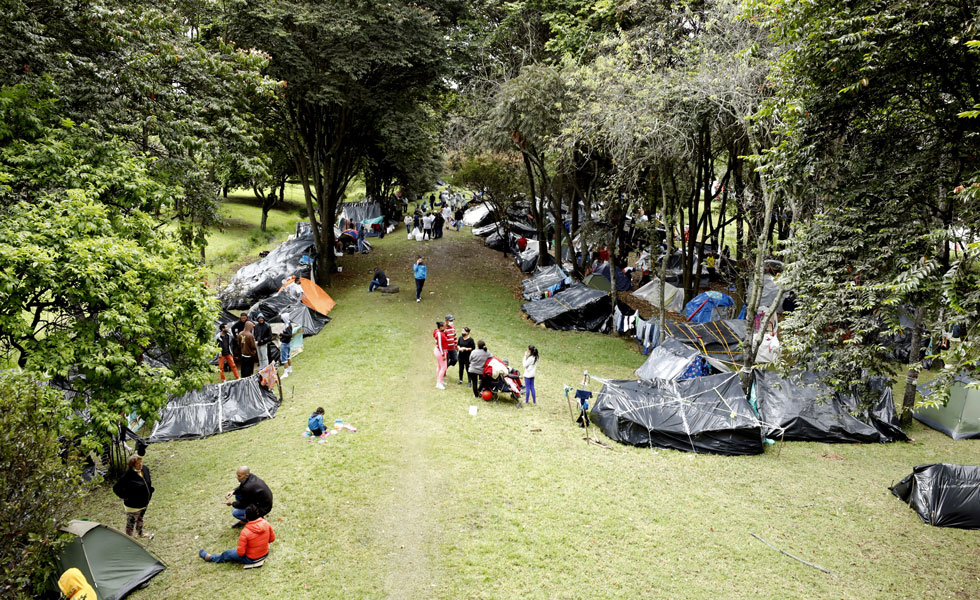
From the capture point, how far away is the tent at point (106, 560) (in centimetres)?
609

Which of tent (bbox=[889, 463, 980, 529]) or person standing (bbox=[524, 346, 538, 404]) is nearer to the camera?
tent (bbox=[889, 463, 980, 529])

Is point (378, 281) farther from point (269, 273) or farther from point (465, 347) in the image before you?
point (465, 347)

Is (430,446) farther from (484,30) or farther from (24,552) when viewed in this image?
(484,30)

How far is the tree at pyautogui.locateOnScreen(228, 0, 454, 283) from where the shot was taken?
16516mm

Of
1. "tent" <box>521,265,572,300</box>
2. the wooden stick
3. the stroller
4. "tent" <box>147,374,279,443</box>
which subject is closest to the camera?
the wooden stick

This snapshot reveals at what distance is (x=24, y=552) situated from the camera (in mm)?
5086

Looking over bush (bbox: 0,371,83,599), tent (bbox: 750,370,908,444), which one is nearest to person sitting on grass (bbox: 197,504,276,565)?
bush (bbox: 0,371,83,599)

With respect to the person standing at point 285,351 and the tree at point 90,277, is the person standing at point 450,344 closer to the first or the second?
the person standing at point 285,351

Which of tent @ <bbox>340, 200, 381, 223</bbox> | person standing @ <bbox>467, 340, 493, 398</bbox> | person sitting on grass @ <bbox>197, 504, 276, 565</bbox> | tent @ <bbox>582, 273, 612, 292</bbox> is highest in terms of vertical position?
tent @ <bbox>340, 200, 381, 223</bbox>

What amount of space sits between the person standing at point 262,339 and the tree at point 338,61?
327 inches

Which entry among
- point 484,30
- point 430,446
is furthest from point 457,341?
point 484,30

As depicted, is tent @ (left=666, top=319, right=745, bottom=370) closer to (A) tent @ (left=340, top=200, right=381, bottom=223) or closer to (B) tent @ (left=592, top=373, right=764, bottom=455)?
(B) tent @ (left=592, top=373, right=764, bottom=455)

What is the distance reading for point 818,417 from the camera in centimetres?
1209

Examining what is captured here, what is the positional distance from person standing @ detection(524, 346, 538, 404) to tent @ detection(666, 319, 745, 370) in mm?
5581
